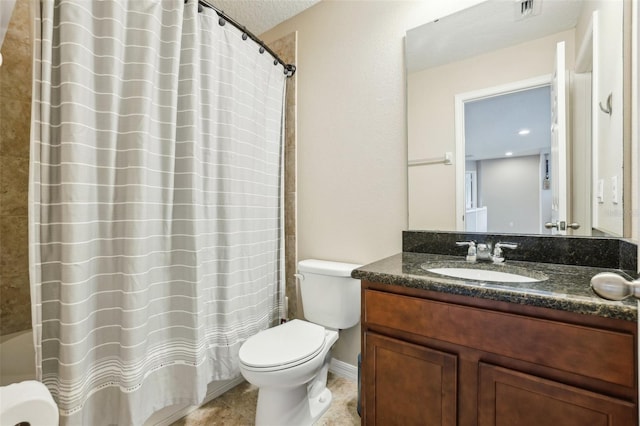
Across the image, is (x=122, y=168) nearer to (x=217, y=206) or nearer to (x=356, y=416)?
(x=217, y=206)

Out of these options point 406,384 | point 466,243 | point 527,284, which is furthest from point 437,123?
point 406,384

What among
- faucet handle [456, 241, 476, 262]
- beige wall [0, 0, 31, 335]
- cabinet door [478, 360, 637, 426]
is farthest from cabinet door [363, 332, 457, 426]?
beige wall [0, 0, 31, 335]

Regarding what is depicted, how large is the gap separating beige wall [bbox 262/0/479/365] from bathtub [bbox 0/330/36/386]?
1.49m

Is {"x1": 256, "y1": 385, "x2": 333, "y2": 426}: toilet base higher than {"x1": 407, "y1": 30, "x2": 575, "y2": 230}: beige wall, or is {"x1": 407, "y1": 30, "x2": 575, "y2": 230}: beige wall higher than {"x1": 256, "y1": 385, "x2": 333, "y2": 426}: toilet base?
{"x1": 407, "y1": 30, "x2": 575, "y2": 230}: beige wall

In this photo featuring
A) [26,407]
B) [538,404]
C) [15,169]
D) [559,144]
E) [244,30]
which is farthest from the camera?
[244,30]

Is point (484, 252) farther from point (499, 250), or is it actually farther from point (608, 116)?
point (608, 116)

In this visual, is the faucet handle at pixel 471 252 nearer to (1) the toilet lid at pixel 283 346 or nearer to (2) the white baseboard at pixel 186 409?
(1) the toilet lid at pixel 283 346

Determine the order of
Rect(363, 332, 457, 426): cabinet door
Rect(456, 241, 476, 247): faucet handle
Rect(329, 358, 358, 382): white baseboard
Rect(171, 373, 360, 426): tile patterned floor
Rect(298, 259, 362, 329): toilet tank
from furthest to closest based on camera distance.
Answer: Rect(329, 358, 358, 382): white baseboard, Rect(298, 259, 362, 329): toilet tank, Rect(171, 373, 360, 426): tile patterned floor, Rect(456, 241, 476, 247): faucet handle, Rect(363, 332, 457, 426): cabinet door

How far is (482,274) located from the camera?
1.26 metres

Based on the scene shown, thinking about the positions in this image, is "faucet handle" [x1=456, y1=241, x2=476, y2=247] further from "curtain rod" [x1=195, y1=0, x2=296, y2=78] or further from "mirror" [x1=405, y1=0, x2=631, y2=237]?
"curtain rod" [x1=195, y1=0, x2=296, y2=78]

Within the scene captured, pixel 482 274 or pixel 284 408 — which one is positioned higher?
pixel 482 274

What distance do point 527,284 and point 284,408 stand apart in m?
1.17

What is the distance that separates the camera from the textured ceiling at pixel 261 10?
6.38 feet

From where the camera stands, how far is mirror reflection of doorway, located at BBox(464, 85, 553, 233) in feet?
4.36
